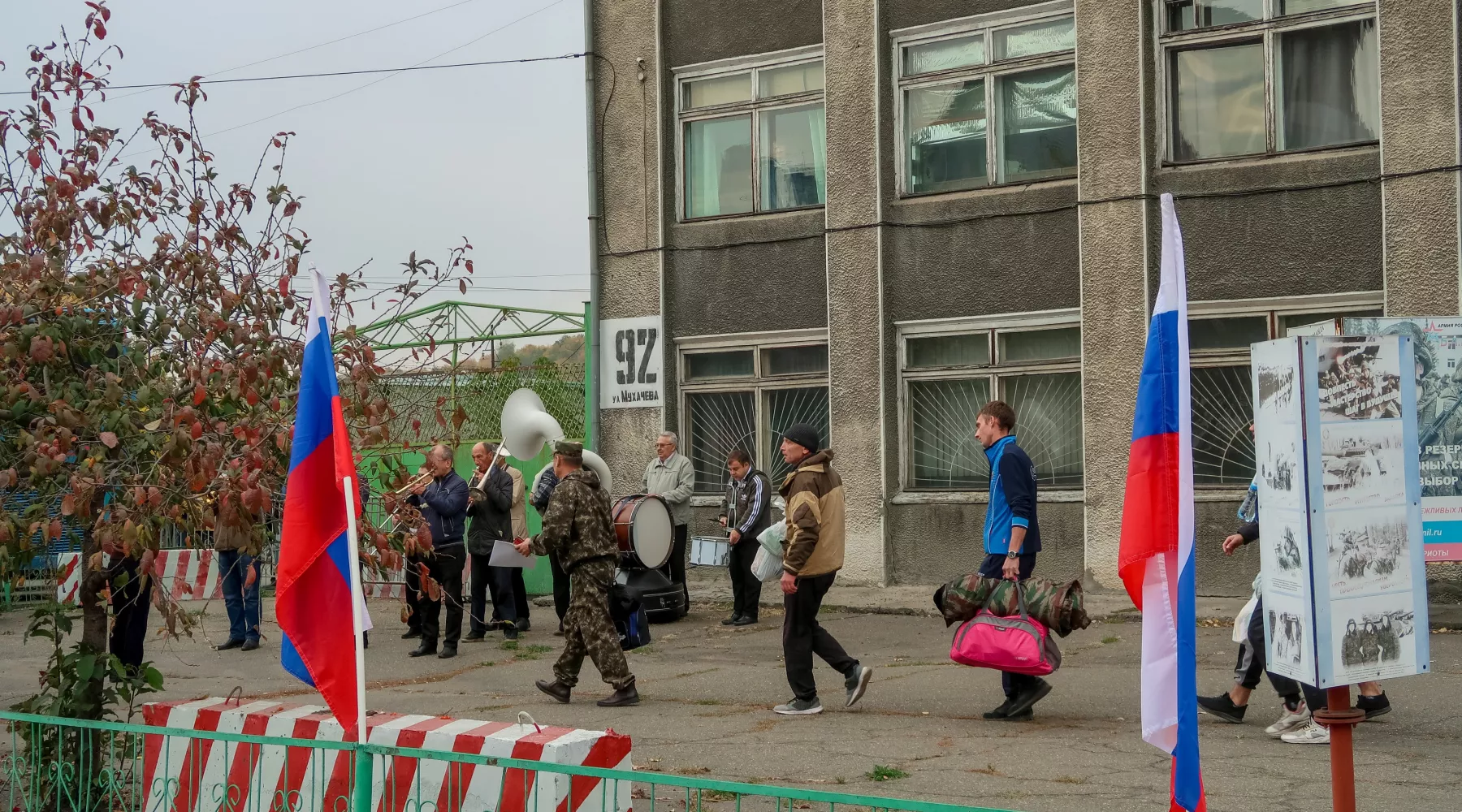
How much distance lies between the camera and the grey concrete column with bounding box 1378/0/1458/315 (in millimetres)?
13086

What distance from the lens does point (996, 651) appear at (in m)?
8.98

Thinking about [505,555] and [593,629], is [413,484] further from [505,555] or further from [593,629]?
[505,555]

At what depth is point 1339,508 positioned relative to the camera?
14.7ft

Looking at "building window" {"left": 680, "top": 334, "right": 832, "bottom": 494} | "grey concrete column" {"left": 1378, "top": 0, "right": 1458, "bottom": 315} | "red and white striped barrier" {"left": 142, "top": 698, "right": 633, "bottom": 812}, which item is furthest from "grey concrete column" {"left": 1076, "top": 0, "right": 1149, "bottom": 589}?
"red and white striped barrier" {"left": 142, "top": 698, "right": 633, "bottom": 812}

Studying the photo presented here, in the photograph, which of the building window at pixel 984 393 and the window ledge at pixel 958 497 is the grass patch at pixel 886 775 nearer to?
the window ledge at pixel 958 497

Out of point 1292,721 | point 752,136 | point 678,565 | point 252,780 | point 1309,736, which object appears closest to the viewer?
point 252,780

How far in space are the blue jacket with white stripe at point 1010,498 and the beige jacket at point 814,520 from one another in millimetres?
971

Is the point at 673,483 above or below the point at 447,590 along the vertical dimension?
above

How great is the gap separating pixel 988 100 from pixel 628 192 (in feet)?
14.8

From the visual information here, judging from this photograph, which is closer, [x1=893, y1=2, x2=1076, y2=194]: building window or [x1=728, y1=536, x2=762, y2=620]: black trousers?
[x1=728, y1=536, x2=762, y2=620]: black trousers

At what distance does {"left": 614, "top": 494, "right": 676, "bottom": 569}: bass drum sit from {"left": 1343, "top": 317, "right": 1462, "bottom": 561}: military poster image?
21.4 feet

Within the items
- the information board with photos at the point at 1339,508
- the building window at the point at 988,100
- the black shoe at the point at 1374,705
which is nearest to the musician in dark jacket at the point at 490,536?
the building window at the point at 988,100

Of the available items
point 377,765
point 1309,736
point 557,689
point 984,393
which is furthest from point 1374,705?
point 984,393

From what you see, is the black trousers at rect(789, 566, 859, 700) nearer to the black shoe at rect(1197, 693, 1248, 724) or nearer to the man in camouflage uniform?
the man in camouflage uniform
